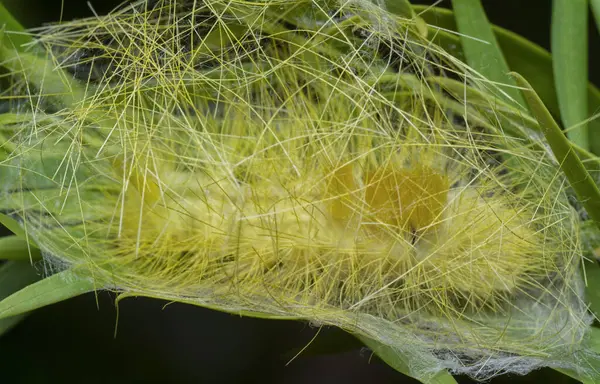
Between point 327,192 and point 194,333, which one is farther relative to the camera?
point 194,333

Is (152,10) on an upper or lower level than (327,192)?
upper

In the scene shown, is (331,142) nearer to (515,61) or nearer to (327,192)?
(327,192)

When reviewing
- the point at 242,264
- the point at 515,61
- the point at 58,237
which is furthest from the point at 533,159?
the point at 58,237

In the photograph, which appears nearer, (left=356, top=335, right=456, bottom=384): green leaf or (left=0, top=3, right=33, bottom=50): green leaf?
(left=356, top=335, right=456, bottom=384): green leaf

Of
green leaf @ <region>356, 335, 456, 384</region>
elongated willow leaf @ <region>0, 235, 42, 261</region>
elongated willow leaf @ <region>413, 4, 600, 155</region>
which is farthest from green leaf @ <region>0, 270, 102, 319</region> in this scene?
elongated willow leaf @ <region>413, 4, 600, 155</region>

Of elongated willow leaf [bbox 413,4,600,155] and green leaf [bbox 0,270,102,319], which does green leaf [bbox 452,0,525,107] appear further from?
green leaf [bbox 0,270,102,319]

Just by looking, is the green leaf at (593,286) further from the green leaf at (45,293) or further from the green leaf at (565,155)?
the green leaf at (45,293)

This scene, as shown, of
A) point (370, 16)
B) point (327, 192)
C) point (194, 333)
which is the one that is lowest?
point (194, 333)
